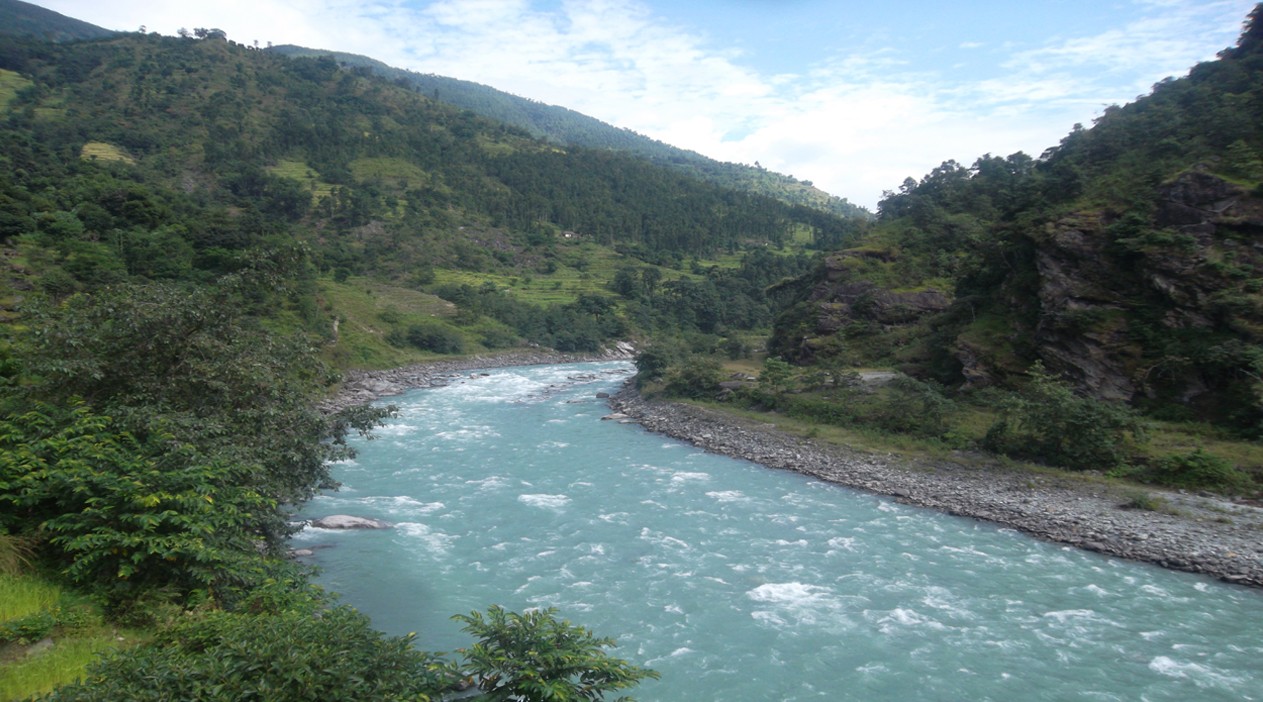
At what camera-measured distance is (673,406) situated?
29797mm

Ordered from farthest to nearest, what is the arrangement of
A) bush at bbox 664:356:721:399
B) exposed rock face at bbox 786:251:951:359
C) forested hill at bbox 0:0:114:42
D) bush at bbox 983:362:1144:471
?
forested hill at bbox 0:0:114:42 → exposed rock face at bbox 786:251:951:359 → bush at bbox 664:356:721:399 → bush at bbox 983:362:1144:471

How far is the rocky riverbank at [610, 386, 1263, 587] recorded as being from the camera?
508 inches

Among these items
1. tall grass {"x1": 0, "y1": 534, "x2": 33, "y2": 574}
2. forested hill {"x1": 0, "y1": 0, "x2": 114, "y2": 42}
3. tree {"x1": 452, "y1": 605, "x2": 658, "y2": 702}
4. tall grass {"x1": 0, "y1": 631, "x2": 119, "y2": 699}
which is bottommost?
tall grass {"x1": 0, "y1": 631, "x2": 119, "y2": 699}

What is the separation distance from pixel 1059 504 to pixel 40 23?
250 meters

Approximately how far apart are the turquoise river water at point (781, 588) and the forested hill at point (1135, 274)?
30.5 feet


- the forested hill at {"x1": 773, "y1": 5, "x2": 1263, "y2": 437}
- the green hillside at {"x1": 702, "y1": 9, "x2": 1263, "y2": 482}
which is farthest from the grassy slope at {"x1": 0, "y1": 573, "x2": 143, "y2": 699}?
the forested hill at {"x1": 773, "y1": 5, "x2": 1263, "y2": 437}

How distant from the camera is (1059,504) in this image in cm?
1567

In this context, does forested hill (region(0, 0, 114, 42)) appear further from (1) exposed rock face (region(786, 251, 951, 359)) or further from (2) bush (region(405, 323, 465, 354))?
(1) exposed rock face (region(786, 251, 951, 359))

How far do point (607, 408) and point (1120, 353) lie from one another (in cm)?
2007

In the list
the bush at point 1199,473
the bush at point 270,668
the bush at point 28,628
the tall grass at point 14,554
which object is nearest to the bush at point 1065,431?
the bush at point 1199,473

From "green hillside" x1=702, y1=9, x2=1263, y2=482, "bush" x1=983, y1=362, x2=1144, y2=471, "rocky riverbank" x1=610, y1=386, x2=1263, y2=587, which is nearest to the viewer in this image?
"rocky riverbank" x1=610, y1=386, x2=1263, y2=587

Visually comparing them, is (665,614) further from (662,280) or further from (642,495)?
(662,280)

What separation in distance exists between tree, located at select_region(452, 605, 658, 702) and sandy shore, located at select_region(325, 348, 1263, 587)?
512 inches

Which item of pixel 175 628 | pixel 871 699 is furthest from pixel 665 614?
pixel 175 628
